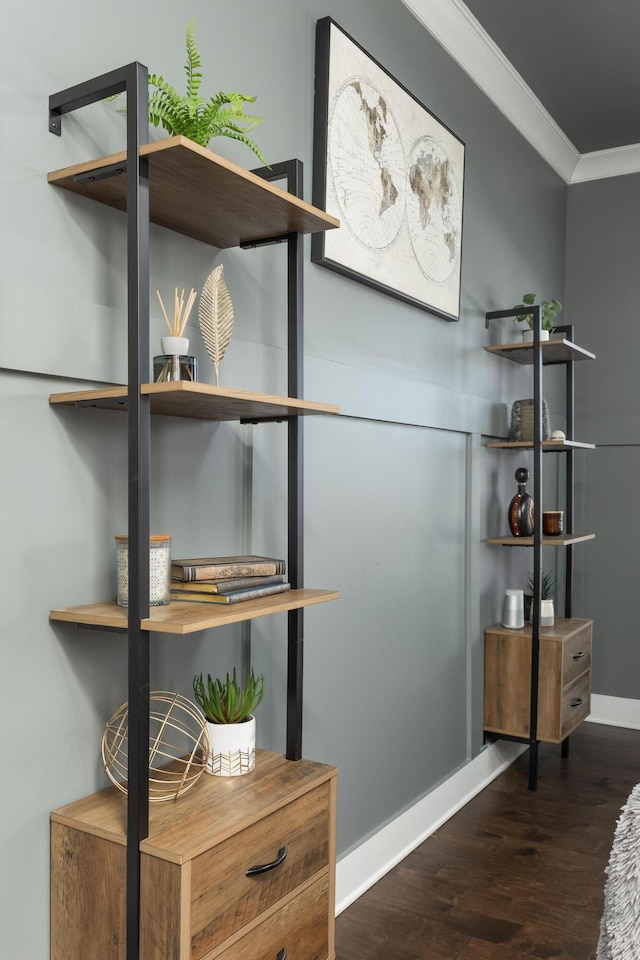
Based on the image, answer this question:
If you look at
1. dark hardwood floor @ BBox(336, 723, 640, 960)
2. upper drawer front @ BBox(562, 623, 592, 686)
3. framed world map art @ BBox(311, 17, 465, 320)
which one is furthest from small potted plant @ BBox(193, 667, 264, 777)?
upper drawer front @ BBox(562, 623, 592, 686)

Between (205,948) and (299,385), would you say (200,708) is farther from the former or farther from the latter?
(299,385)

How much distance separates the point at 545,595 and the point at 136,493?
2.88 m

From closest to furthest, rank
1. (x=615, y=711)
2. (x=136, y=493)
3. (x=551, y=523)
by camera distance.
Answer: (x=136, y=493) → (x=551, y=523) → (x=615, y=711)

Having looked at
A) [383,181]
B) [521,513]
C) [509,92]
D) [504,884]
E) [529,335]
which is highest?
[509,92]

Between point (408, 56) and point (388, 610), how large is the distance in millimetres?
1783

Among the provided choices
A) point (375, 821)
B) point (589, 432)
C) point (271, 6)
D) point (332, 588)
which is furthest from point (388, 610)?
point (589, 432)

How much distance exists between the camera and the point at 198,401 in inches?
54.6

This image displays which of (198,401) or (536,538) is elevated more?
(198,401)

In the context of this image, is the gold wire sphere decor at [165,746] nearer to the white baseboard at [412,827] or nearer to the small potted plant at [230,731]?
the small potted plant at [230,731]

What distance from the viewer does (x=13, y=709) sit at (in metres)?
1.32

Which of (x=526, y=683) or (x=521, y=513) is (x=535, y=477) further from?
(x=526, y=683)

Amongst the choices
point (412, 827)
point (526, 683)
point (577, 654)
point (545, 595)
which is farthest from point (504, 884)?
point (545, 595)

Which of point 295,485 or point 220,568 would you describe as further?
point 295,485

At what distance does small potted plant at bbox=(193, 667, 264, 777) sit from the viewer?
60.1 inches
